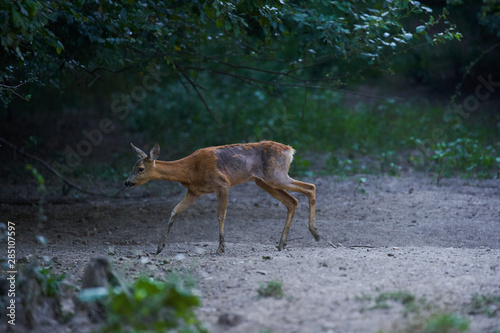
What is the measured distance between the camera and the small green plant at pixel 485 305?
432 centimetres

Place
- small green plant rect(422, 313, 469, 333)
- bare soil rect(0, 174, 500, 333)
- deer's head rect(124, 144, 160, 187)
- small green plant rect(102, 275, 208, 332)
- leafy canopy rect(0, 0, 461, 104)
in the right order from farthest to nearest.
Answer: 1. deer's head rect(124, 144, 160, 187)
2. leafy canopy rect(0, 0, 461, 104)
3. bare soil rect(0, 174, 500, 333)
4. small green plant rect(422, 313, 469, 333)
5. small green plant rect(102, 275, 208, 332)

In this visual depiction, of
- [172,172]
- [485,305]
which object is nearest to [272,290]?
[485,305]

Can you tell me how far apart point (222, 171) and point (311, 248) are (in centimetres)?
156

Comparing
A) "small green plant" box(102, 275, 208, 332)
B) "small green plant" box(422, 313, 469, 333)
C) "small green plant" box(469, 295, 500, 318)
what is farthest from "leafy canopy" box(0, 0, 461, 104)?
"small green plant" box(422, 313, 469, 333)

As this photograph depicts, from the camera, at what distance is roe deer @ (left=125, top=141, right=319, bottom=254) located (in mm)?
7555

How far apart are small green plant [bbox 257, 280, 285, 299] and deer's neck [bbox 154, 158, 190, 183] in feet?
9.93

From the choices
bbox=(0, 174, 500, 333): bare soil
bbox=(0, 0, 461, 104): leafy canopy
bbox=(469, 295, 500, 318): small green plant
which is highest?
bbox=(0, 0, 461, 104): leafy canopy

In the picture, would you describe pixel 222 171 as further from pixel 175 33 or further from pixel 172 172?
pixel 175 33

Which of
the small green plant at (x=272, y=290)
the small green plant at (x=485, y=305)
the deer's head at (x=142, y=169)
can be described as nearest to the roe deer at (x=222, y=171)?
the deer's head at (x=142, y=169)

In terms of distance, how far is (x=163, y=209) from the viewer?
383 inches

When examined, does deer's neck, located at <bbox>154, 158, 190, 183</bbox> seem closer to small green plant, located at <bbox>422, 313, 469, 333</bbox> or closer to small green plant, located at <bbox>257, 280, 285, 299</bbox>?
small green plant, located at <bbox>257, 280, 285, 299</bbox>

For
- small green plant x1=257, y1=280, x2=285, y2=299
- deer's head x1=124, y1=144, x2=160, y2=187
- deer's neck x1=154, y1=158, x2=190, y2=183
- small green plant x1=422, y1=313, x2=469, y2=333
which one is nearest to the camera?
small green plant x1=422, y1=313, x2=469, y2=333

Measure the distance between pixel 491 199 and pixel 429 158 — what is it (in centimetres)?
249

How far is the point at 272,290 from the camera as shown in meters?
4.84
